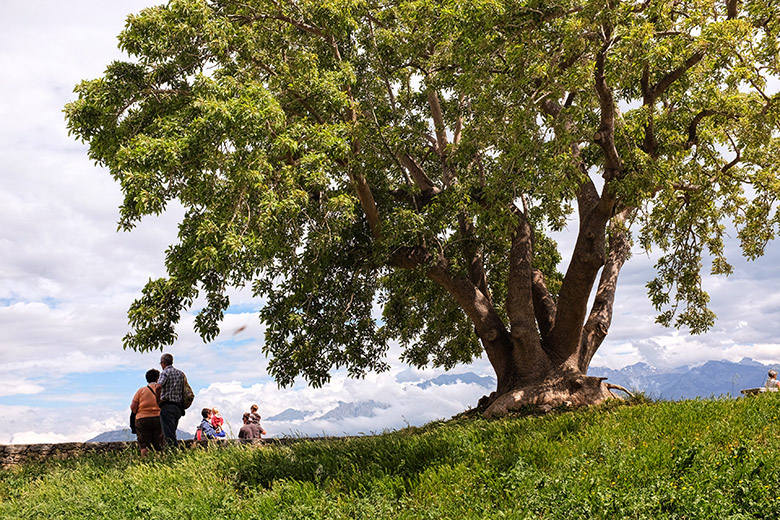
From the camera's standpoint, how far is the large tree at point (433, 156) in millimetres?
11570

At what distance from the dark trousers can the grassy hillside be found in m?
1.03

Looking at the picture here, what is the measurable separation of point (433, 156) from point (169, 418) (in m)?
9.93

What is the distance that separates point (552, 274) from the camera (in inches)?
775

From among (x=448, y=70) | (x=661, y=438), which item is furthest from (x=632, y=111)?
(x=661, y=438)

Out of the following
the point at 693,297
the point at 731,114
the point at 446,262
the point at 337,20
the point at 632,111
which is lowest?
the point at 693,297

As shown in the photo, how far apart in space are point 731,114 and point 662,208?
12.5 feet

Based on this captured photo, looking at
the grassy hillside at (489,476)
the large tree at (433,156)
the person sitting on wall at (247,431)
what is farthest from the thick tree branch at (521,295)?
the person sitting on wall at (247,431)

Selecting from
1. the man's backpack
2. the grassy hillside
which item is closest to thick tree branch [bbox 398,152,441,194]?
the grassy hillside

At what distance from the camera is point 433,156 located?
58.0ft

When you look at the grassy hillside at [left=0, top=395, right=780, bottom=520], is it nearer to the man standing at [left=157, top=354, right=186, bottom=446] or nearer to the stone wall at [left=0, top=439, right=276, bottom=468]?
the man standing at [left=157, top=354, right=186, bottom=446]

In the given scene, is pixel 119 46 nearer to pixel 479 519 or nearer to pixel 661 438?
pixel 479 519

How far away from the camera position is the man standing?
12.3 meters

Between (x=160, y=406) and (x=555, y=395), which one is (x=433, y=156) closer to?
(x=555, y=395)

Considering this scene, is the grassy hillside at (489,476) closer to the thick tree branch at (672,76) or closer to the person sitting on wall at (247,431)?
the person sitting on wall at (247,431)
